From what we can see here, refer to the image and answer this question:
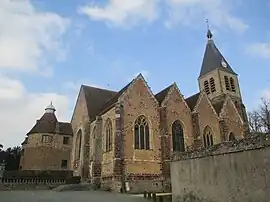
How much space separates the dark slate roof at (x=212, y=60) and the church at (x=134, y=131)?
1.36 ft

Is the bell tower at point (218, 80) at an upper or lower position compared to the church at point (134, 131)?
upper

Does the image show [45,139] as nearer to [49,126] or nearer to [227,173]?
[49,126]

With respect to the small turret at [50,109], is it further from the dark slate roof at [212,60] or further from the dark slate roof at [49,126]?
the dark slate roof at [212,60]

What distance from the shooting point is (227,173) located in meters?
9.11

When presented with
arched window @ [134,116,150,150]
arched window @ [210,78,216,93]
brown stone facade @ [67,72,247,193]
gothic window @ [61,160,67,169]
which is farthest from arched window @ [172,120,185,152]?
gothic window @ [61,160,67,169]

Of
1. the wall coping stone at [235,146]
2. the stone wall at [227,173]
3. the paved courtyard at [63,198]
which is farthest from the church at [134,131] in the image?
the wall coping stone at [235,146]

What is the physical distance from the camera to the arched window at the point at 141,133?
2467 cm

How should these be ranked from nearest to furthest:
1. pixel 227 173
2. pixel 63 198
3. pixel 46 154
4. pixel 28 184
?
pixel 227 173, pixel 63 198, pixel 28 184, pixel 46 154

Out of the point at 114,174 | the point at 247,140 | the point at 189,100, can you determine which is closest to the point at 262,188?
the point at 247,140

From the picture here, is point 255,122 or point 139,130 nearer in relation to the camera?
point 139,130

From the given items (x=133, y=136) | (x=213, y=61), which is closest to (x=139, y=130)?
(x=133, y=136)

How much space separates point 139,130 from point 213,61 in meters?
21.4

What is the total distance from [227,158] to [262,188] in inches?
61.9

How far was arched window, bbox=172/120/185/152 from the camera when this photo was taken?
2686cm
